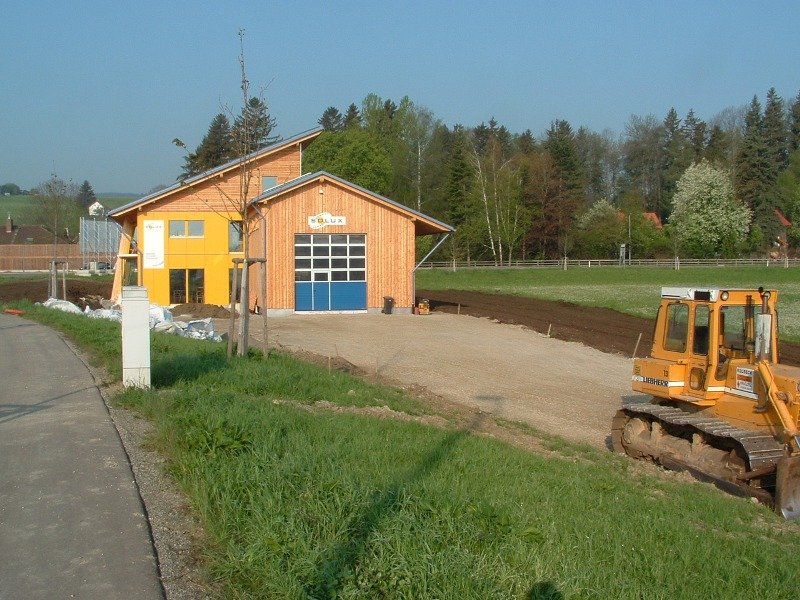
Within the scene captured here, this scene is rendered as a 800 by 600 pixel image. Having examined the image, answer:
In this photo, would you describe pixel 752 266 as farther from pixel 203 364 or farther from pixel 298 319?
pixel 203 364

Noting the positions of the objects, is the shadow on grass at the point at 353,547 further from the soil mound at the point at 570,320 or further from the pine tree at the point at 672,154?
the pine tree at the point at 672,154

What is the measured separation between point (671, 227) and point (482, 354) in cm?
7680

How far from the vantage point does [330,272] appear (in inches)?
1473

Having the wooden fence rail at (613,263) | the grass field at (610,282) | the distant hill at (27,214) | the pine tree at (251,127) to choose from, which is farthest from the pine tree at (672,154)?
the pine tree at (251,127)

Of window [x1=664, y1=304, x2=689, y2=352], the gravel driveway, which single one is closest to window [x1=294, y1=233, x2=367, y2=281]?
the gravel driveway

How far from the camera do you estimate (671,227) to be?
319ft

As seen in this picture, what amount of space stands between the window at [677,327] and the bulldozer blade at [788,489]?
2825 mm

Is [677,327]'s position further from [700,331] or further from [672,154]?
[672,154]

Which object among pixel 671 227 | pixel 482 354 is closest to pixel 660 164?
pixel 671 227

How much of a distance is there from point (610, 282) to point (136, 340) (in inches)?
2394

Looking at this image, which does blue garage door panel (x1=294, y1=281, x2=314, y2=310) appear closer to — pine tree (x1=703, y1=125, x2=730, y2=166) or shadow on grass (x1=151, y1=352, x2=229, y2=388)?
shadow on grass (x1=151, y1=352, x2=229, y2=388)

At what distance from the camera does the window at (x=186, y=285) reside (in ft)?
133

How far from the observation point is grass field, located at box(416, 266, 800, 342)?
5230 centimetres

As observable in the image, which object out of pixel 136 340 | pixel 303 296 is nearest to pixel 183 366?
pixel 136 340
